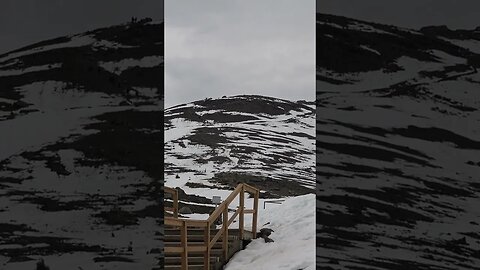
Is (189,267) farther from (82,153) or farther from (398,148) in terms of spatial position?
(398,148)

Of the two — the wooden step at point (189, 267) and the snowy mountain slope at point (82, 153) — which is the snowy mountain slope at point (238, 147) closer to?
the wooden step at point (189, 267)

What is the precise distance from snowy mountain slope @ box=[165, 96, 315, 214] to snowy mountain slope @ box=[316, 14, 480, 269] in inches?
315

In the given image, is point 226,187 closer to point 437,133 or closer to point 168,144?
point 168,144

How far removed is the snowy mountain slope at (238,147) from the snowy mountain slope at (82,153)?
7.93 m

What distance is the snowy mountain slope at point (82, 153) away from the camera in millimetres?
2170

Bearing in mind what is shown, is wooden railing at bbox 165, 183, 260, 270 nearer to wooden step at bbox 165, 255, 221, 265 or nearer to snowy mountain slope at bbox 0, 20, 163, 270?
wooden step at bbox 165, 255, 221, 265

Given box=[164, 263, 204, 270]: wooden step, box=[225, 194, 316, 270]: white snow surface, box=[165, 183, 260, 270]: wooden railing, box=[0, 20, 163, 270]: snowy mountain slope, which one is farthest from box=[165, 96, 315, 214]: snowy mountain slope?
box=[0, 20, 163, 270]: snowy mountain slope

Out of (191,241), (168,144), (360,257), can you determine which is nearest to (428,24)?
(360,257)

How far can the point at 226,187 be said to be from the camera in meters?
13.7

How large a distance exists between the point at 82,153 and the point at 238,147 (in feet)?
62.0

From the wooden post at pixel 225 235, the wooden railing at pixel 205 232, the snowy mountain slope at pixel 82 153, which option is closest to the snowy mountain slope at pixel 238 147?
the wooden railing at pixel 205 232

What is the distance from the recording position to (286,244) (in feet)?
19.6

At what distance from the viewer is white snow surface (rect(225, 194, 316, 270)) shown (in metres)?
5.24

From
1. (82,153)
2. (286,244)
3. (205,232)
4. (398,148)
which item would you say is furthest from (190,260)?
(398,148)
